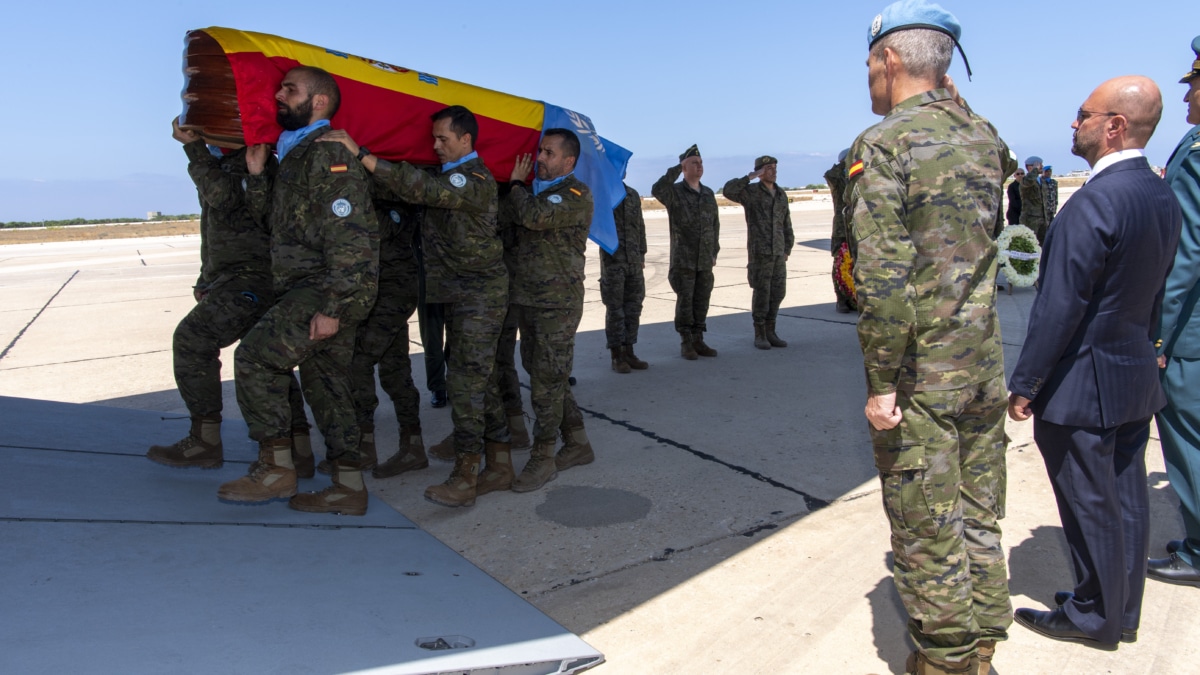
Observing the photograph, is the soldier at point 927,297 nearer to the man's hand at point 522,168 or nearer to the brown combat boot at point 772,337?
the man's hand at point 522,168

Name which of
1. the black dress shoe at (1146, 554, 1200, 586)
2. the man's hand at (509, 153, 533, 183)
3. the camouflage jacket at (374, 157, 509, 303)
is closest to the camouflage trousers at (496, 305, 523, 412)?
the camouflage jacket at (374, 157, 509, 303)

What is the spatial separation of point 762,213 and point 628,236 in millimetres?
1530

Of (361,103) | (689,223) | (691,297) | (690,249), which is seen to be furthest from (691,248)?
(361,103)

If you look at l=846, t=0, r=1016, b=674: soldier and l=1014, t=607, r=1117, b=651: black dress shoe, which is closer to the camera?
l=846, t=0, r=1016, b=674: soldier

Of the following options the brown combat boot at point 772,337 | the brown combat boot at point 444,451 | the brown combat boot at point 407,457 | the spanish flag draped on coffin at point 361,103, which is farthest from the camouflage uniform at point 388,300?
the brown combat boot at point 772,337

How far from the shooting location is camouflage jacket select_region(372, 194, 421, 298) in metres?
4.32

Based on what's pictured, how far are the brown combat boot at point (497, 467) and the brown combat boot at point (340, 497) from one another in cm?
66

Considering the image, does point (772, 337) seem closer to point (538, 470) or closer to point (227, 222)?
point (538, 470)

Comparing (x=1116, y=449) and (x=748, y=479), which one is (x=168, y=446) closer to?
(x=748, y=479)

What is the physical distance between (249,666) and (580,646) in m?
1.02

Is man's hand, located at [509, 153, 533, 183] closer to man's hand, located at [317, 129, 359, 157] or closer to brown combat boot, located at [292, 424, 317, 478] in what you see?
man's hand, located at [317, 129, 359, 157]

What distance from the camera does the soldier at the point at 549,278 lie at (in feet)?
13.9

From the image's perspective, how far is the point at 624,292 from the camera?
278 inches

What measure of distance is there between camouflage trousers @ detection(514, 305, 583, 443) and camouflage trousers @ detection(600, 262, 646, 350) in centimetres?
249
